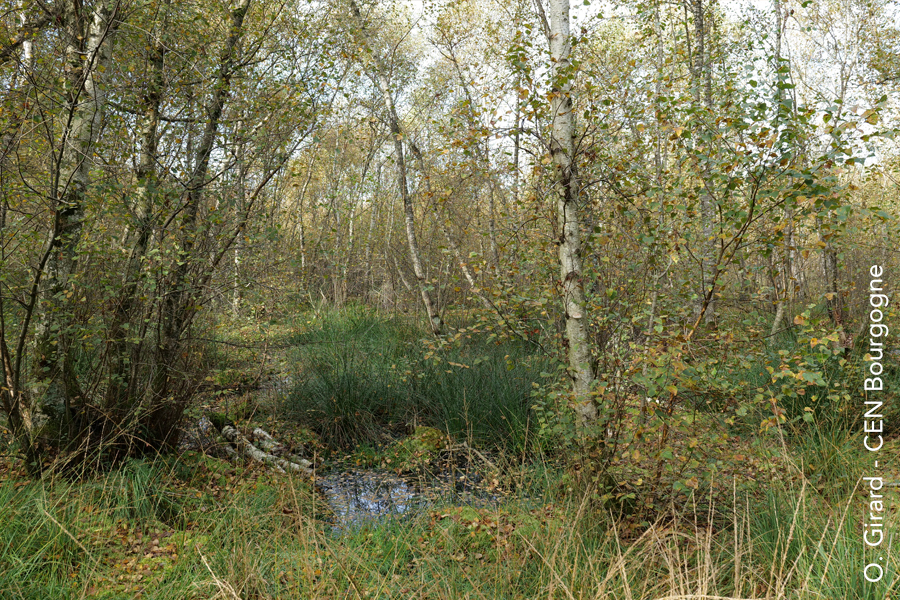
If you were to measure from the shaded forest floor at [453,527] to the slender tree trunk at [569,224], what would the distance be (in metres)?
0.61

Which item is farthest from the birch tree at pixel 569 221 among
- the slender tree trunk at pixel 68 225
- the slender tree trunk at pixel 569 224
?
the slender tree trunk at pixel 68 225

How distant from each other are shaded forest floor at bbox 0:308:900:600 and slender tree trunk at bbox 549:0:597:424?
61 cm

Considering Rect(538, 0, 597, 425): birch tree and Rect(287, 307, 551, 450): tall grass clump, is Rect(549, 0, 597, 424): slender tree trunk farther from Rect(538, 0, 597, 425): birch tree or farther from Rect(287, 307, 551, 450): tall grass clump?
Rect(287, 307, 551, 450): tall grass clump

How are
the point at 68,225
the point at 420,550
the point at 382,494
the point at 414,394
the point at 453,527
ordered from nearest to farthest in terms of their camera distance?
the point at 420,550
the point at 453,527
the point at 68,225
the point at 382,494
the point at 414,394

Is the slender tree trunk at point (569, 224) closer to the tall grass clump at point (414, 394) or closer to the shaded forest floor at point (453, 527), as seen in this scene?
the shaded forest floor at point (453, 527)

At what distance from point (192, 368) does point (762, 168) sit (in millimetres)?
4781

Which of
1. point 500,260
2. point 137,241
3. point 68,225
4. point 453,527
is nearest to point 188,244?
point 137,241

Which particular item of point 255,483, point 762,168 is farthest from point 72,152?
point 762,168

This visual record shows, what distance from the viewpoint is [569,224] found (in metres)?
3.65

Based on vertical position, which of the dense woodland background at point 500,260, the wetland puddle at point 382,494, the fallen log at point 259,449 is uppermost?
the dense woodland background at point 500,260

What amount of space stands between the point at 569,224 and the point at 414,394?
3.39 m

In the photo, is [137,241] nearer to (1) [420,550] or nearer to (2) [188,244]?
(2) [188,244]

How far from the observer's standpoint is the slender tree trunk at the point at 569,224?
357 cm

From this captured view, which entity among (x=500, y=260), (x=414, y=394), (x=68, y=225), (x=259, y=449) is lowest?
(x=259, y=449)
